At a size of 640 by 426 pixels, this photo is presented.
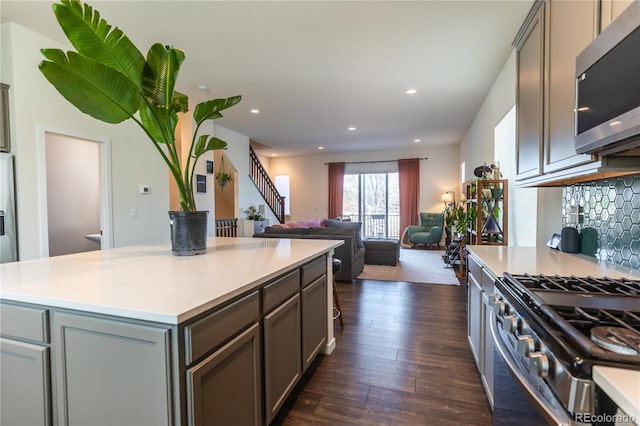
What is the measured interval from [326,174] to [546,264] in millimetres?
7997

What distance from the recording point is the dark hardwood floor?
1705 millimetres

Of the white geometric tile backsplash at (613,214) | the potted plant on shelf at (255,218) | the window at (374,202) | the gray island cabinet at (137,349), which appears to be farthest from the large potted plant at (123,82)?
the window at (374,202)

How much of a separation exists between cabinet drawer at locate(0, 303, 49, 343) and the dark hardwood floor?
1.21 meters

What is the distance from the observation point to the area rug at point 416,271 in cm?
467

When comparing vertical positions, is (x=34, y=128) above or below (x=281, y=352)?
above

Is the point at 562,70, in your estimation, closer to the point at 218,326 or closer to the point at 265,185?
the point at 218,326

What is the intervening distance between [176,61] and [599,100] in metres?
1.97

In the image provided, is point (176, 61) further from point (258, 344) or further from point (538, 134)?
point (538, 134)

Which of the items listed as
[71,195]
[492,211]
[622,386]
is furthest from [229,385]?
[71,195]

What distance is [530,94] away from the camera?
6.36ft

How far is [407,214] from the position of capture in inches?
337

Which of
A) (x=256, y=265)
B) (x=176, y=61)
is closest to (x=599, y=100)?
(x=256, y=265)

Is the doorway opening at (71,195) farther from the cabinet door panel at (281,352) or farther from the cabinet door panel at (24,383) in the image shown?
the cabinet door panel at (281,352)

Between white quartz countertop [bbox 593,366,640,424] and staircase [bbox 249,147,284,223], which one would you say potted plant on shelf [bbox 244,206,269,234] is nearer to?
staircase [bbox 249,147,284,223]
